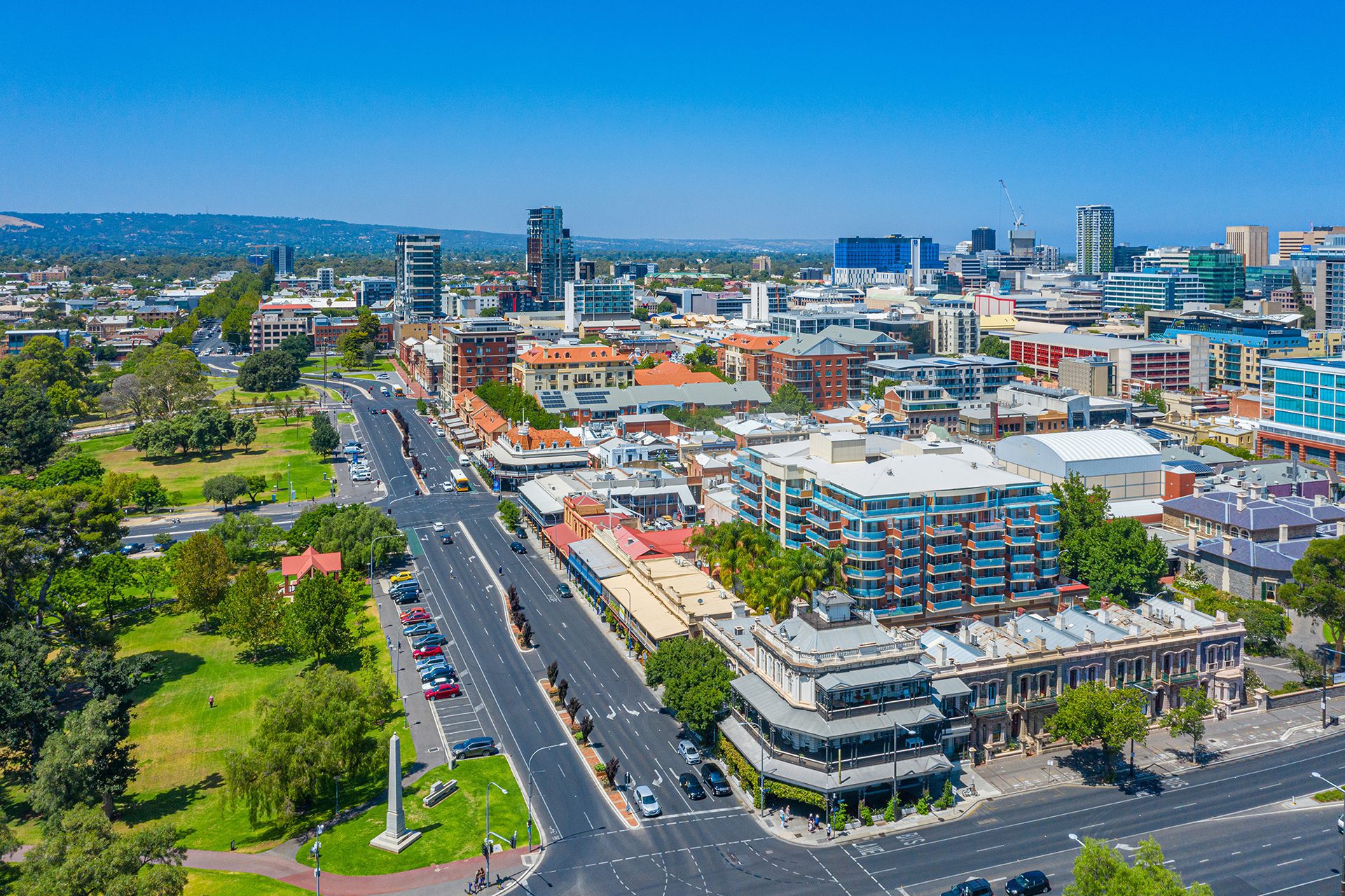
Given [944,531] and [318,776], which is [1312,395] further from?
[318,776]

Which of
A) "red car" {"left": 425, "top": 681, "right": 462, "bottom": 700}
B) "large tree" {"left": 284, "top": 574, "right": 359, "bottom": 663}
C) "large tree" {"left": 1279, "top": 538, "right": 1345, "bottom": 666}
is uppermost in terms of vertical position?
"large tree" {"left": 1279, "top": 538, "right": 1345, "bottom": 666}

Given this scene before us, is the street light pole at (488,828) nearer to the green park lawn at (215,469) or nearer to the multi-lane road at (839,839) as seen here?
the multi-lane road at (839,839)

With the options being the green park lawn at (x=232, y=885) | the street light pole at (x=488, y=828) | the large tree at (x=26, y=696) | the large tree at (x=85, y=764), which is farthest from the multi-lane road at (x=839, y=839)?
the large tree at (x=26, y=696)

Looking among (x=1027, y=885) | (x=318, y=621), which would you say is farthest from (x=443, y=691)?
(x=1027, y=885)

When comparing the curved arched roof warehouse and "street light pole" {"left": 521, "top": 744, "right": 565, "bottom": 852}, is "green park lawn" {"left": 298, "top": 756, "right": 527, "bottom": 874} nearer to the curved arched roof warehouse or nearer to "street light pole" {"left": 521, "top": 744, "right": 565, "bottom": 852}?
"street light pole" {"left": 521, "top": 744, "right": 565, "bottom": 852}

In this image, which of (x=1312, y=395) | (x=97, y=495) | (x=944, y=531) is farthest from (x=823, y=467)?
(x=1312, y=395)

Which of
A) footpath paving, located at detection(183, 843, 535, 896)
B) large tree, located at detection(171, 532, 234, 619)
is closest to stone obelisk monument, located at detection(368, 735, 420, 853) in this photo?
footpath paving, located at detection(183, 843, 535, 896)
